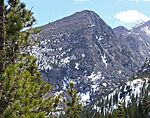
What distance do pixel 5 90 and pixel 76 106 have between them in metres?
18.0

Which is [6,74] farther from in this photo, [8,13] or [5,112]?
[8,13]

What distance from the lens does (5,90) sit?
13086mm

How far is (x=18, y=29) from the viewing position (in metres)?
14.9

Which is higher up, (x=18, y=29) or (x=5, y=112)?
(x=18, y=29)

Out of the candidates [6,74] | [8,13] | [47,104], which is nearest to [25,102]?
[6,74]

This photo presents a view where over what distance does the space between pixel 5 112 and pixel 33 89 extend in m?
1.92

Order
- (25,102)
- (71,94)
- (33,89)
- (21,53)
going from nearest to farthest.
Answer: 1. (25,102)
2. (33,89)
3. (21,53)
4. (71,94)

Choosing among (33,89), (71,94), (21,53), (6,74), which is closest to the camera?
(6,74)

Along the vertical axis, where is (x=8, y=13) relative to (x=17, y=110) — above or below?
above

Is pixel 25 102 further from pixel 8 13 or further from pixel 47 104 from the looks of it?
pixel 8 13

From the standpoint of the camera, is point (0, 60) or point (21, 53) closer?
point (0, 60)

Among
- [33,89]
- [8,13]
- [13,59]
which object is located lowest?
[33,89]

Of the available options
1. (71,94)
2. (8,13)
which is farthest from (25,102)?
A: (71,94)

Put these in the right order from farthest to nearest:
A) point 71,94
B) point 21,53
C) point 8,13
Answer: point 71,94 → point 21,53 → point 8,13
